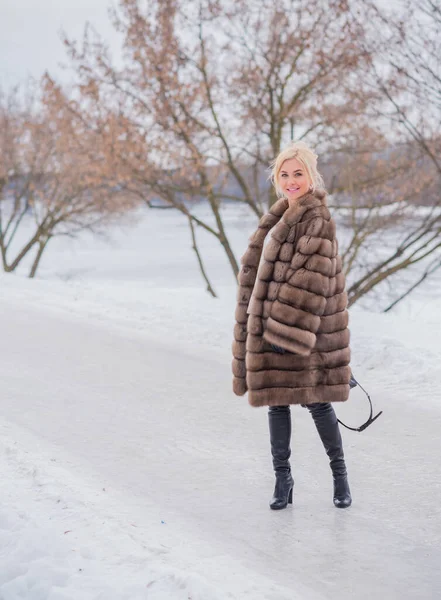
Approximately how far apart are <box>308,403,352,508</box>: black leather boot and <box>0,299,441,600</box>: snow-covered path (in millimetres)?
95

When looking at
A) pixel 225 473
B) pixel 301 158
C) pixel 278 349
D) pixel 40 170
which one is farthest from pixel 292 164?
pixel 40 170

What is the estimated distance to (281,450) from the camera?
13.0 feet

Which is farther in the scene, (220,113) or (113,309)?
(220,113)

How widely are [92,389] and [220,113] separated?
7695mm

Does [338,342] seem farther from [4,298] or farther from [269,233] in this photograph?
[4,298]

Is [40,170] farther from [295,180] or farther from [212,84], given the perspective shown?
[295,180]

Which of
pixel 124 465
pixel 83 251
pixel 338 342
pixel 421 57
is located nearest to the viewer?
pixel 338 342

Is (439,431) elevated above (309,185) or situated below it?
below

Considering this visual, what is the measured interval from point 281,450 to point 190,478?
2.46 feet

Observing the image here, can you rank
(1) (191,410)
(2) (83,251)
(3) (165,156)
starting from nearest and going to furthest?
(1) (191,410) < (3) (165,156) < (2) (83,251)

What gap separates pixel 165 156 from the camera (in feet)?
40.6

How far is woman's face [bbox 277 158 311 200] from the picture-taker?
12.5ft

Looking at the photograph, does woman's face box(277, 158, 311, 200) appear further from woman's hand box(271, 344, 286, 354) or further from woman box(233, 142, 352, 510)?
woman's hand box(271, 344, 286, 354)

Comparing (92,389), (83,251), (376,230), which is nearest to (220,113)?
(376,230)
